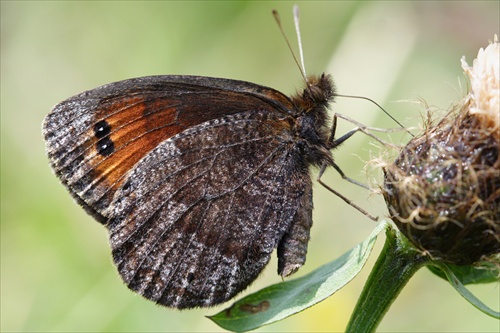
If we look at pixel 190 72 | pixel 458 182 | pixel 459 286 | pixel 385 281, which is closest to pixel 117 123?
pixel 385 281

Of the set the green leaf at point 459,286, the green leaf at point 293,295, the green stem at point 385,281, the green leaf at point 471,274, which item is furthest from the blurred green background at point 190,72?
the green leaf at point 459,286

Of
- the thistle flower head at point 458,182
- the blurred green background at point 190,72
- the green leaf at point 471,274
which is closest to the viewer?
the thistle flower head at point 458,182

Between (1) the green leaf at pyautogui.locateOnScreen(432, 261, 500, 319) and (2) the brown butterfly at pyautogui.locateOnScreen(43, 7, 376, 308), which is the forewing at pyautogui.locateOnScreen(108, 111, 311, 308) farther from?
(1) the green leaf at pyautogui.locateOnScreen(432, 261, 500, 319)

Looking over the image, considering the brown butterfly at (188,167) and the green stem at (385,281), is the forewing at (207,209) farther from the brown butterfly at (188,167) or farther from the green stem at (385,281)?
the green stem at (385,281)

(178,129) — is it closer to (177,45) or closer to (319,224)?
(319,224)

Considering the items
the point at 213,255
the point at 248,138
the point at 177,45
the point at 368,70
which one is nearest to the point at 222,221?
the point at 213,255

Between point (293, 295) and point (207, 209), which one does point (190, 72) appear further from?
point (293, 295)

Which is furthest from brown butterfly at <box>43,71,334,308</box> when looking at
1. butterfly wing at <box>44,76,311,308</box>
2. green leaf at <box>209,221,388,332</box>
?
green leaf at <box>209,221,388,332</box>
